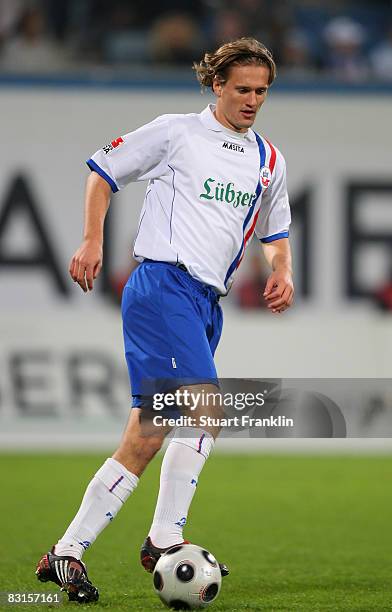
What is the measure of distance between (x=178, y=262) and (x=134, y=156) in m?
0.45

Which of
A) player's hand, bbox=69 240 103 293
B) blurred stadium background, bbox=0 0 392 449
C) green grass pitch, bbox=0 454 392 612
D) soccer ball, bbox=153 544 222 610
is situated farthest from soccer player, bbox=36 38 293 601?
blurred stadium background, bbox=0 0 392 449

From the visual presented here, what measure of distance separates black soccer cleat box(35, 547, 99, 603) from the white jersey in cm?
118

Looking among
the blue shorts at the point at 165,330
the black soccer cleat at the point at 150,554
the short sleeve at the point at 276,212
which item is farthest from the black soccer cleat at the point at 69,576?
the short sleeve at the point at 276,212

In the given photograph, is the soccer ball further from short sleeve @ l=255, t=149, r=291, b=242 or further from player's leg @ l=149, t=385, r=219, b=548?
short sleeve @ l=255, t=149, r=291, b=242

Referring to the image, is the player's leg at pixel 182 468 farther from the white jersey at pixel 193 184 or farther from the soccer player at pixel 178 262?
the white jersey at pixel 193 184

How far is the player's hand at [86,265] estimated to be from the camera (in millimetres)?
4496

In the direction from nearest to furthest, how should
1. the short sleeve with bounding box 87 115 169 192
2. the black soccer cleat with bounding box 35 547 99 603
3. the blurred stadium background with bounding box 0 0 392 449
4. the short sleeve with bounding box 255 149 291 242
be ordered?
the black soccer cleat with bounding box 35 547 99 603, the short sleeve with bounding box 87 115 169 192, the short sleeve with bounding box 255 149 291 242, the blurred stadium background with bounding box 0 0 392 449

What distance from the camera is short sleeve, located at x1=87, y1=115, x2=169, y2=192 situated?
4828mm

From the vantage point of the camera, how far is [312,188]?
11984 millimetres

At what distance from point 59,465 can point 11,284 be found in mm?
2150

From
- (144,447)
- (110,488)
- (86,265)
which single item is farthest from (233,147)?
(110,488)

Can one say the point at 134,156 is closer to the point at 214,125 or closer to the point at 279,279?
the point at 214,125

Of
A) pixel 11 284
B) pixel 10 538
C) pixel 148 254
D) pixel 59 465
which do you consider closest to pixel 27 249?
pixel 11 284

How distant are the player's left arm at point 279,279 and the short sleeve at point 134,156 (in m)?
0.60
